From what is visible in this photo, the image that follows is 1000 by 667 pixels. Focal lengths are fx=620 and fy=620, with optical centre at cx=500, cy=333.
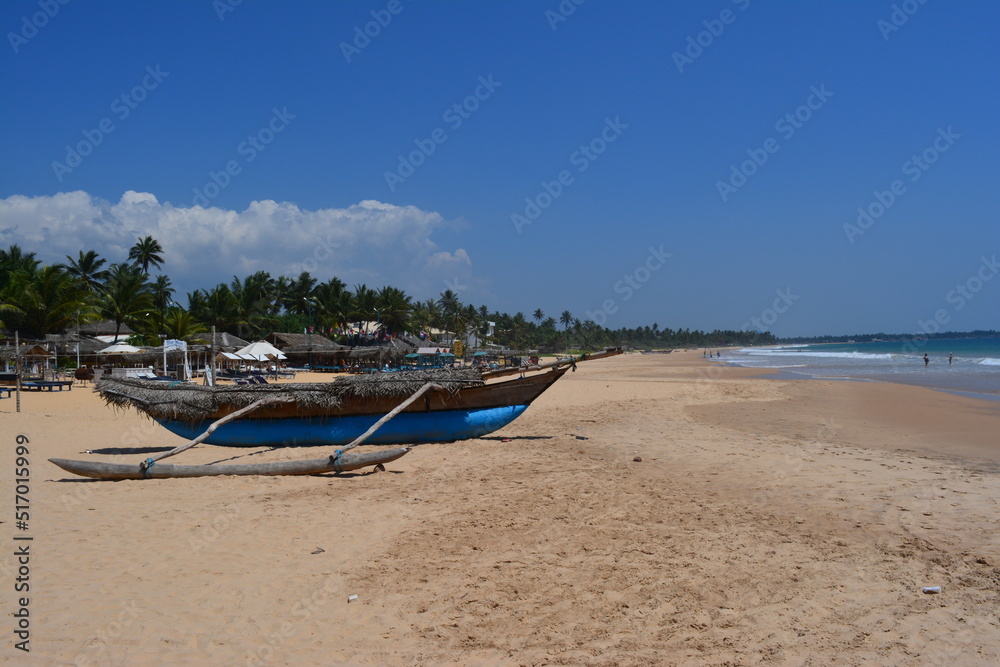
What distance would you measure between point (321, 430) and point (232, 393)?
1.51m

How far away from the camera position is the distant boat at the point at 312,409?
9.94 metres

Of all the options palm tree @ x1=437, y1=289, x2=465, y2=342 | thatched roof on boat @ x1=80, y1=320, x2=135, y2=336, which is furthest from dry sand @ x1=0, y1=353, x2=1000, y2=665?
palm tree @ x1=437, y1=289, x2=465, y2=342

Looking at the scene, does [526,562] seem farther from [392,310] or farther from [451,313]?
[451,313]

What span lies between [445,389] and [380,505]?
12.4 ft

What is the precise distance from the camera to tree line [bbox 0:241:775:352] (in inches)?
1173

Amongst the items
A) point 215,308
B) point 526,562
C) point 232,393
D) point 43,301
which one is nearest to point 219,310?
point 215,308

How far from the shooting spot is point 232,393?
990 cm

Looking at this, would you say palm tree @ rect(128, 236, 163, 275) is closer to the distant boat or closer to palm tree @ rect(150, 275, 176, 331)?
palm tree @ rect(150, 275, 176, 331)

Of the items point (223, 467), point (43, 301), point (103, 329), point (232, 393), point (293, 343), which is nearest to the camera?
point (223, 467)

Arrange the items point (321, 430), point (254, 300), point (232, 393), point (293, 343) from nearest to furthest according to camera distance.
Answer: point (232, 393), point (321, 430), point (293, 343), point (254, 300)

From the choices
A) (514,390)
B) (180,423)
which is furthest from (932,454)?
(180,423)

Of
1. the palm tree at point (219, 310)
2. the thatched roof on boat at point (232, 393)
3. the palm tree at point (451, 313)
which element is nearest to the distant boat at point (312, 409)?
the thatched roof on boat at point (232, 393)

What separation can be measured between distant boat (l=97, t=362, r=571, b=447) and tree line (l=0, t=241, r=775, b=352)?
2326 centimetres

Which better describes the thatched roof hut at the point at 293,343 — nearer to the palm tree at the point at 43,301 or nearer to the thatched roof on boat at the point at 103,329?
the thatched roof on boat at the point at 103,329
